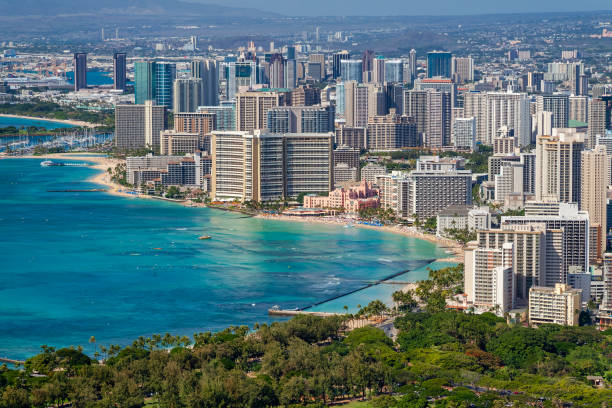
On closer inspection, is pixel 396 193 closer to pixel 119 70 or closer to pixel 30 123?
pixel 30 123

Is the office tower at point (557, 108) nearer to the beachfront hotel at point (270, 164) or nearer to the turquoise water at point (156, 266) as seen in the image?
the beachfront hotel at point (270, 164)

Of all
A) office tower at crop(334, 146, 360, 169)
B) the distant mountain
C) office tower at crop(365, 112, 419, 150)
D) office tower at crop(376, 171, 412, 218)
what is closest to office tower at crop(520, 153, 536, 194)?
office tower at crop(376, 171, 412, 218)

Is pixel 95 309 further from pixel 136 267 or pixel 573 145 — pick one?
pixel 573 145

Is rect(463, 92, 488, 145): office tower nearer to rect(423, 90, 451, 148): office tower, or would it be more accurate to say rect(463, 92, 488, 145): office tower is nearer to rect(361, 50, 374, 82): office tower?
rect(423, 90, 451, 148): office tower

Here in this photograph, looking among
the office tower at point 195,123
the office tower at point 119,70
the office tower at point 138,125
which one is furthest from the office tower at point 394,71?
the office tower at point 195,123

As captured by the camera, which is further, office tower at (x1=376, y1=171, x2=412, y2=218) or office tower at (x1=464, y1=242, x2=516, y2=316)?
office tower at (x1=376, y1=171, x2=412, y2=218)

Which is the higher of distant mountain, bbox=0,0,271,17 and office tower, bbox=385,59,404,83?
distant mountain, bbox=0,0,271,17

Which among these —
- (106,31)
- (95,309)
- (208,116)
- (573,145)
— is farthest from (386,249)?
(106,31)

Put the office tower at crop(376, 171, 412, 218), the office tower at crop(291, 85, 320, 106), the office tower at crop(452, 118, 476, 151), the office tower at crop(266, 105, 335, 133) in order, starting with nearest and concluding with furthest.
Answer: the office tower at crop(376, 171, 412, 218) → the office tower at crop(266, 105, 335, 133) → the office tower at crop(452, 118, 476, 151) → the office tower at crop(291, 85, 320, 106)
